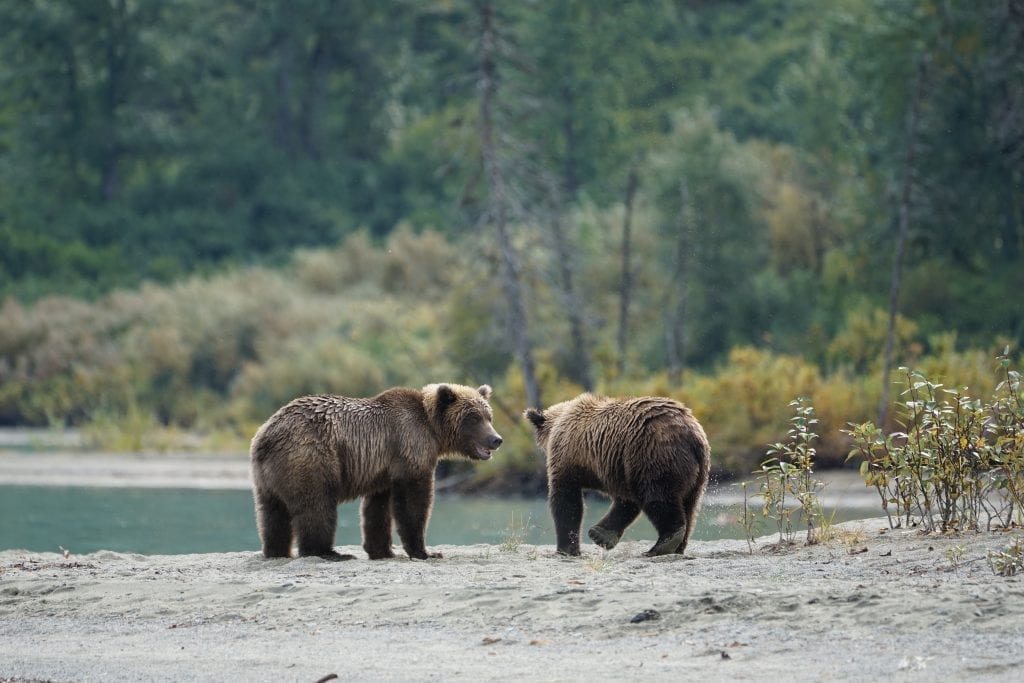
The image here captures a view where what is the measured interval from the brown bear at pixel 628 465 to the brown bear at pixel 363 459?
2.06ft

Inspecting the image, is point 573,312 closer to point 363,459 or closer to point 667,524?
point 363,459

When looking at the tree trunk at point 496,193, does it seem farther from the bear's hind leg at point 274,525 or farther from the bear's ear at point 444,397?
the bear's hind leg at point 274,525

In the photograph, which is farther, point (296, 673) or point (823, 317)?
point (823, 317)

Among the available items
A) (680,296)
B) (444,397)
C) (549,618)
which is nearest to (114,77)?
(680,296)

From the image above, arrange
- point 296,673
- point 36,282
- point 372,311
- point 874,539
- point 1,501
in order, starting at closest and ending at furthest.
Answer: point 296,673, point 874,539, point 1,501, point 372,311, point 36,282

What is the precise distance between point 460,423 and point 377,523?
102cm

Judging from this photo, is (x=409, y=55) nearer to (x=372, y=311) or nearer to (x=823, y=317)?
(x=372, y=311)


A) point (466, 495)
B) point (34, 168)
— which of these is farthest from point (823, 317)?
point (34, 168)

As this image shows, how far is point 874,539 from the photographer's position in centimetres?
1173

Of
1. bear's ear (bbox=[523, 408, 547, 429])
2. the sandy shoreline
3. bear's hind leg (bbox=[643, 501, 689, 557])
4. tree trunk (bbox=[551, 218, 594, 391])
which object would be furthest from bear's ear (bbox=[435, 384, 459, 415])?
tree trunk (bbox=[551, 218, 594, 391])

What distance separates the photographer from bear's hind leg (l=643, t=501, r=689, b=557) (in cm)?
1196

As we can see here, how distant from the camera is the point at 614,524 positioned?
12766mm

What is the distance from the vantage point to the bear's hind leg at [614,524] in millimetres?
12703

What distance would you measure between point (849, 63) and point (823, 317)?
24.6 ft
